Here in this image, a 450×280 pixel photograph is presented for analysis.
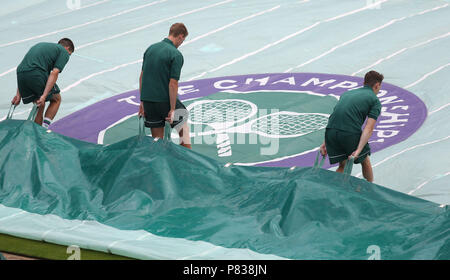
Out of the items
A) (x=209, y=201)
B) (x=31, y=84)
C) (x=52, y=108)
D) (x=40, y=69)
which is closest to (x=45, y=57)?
(x=40, y=69)

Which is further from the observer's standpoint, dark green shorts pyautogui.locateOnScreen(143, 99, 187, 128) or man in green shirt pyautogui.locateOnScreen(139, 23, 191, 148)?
dark green shorts pyautogui.locateOnScreen(143, 99, 187, 128)

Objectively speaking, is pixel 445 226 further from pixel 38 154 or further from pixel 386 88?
pixel 386 88

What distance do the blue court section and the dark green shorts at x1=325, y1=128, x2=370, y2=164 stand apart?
4.72ft

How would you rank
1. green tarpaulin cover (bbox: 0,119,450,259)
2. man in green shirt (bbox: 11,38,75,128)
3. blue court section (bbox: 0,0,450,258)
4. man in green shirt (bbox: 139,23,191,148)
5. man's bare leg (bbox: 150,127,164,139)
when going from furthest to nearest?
blue court section (bbox: 0,0,450,258)
man in green shirt (bbox: 11,38,75,128)
man's bare leg (bbox: 150,127,164,139)
man in green shirt (bbox: 139,23,191,148)
green tarpaulin cover (bbox: 0,119,450,259)

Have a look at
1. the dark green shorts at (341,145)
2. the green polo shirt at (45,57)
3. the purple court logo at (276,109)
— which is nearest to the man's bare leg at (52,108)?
the green polo shirt at (45,57)

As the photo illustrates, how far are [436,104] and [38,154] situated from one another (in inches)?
185

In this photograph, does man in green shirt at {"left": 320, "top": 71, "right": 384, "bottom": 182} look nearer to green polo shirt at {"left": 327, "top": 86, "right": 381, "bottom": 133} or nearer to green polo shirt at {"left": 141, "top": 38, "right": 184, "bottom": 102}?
green polo shirt at {"left": 327, "top": 86, "right": 381, "bottom": 133}

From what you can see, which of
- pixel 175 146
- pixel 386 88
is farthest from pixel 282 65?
pixel 175 146

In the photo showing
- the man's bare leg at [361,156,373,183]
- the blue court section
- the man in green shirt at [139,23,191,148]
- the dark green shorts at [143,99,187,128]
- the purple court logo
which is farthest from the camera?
the blue court section

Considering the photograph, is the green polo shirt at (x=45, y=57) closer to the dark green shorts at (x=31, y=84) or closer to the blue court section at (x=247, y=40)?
the dark green shorts at (x=31, y=84)

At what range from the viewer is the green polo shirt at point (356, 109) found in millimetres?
5336

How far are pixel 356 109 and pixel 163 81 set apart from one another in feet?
5.83

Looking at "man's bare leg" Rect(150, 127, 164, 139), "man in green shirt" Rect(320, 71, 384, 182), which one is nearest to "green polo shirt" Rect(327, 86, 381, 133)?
"man in green shirt" Rect(320, 71, 384, 182)

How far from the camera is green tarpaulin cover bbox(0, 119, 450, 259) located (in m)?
4.53
